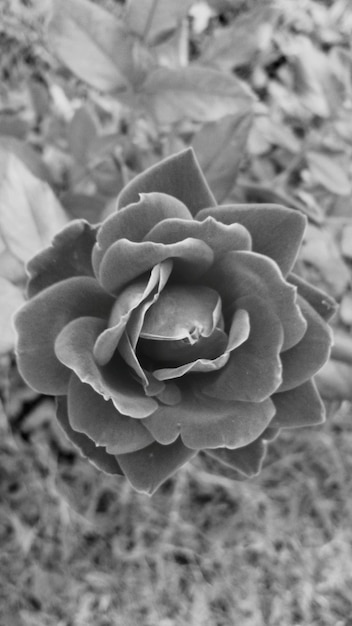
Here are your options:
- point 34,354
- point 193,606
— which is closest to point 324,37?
point 34,354

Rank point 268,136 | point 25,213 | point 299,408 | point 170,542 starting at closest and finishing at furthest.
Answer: point 299,408 < point 25,213 < point 268,136 < point 170,542

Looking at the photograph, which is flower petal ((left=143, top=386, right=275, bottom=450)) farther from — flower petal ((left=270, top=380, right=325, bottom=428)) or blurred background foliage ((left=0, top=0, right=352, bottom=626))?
blurred background foliage ((left=0, top=0, right=352, bottom=626))

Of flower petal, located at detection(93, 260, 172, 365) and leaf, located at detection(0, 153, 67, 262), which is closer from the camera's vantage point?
flower petal, located at detection(93, 260, 172, 365)

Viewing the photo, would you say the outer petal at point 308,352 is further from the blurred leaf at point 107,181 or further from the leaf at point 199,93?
the blurred leaf at point 107,181

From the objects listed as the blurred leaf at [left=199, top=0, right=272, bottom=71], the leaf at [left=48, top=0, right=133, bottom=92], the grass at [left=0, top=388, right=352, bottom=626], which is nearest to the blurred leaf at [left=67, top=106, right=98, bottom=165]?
the leaf at [left=48, top=0, right=133, bottom=92]

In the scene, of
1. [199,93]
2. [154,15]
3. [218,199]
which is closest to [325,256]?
[218,199]

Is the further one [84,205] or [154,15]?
[84,205]

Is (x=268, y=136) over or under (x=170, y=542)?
over

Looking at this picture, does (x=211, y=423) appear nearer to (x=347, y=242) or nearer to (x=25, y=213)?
(x=25, y=213)
